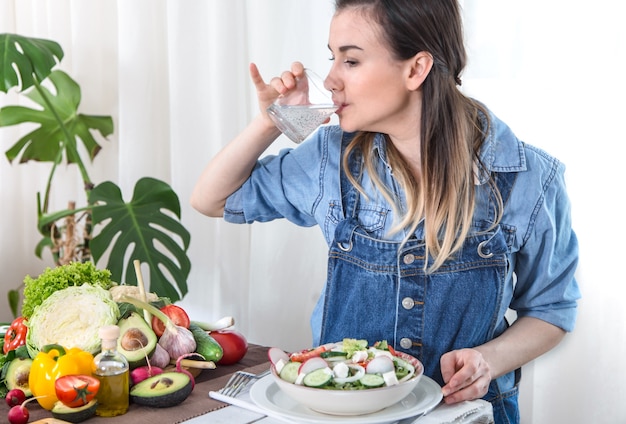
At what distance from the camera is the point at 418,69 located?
1.51 m

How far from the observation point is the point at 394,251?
4.85ft

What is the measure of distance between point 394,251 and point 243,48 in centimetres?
125

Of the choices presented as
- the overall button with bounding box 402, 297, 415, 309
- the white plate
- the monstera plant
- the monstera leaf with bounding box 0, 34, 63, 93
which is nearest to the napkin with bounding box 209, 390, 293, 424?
the white plate

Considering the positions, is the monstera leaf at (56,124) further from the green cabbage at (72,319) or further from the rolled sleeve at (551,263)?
the rolled sleeve at (551,263)

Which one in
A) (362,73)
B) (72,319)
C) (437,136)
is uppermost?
(362,73)

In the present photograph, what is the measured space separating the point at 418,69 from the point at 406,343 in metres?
0.49

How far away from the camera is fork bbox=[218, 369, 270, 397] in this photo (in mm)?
1277

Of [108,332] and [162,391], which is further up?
[108,332]

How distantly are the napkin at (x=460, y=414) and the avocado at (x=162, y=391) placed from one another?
345mm

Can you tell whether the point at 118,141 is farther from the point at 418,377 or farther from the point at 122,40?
the point at 418,377

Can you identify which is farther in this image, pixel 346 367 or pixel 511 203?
pixel 511 203

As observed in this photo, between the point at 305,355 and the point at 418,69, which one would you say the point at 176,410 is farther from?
the point at 418,69

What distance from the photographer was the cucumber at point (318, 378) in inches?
44.4

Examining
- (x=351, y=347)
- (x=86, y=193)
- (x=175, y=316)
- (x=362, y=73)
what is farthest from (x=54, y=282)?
(x=86, y=193)
